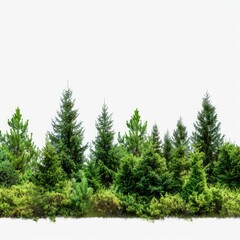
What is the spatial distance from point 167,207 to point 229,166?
6135mm

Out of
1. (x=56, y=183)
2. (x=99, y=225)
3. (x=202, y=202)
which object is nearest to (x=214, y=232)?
(x=202, y=202)

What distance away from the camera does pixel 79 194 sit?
13531 mm

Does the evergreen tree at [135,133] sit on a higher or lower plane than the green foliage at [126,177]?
higher

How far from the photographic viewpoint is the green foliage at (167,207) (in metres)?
13.6

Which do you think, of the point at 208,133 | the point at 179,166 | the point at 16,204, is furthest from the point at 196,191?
the point at 208,133

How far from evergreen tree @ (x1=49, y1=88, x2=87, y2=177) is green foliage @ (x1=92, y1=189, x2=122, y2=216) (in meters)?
8.35

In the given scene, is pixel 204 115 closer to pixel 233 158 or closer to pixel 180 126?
pixel 180 126

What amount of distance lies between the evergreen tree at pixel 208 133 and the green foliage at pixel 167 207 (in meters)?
13.0

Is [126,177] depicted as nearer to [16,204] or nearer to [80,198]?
[80,198]

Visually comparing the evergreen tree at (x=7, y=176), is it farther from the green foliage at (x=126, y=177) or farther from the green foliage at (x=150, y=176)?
the green foliage at (x=150, y=176)

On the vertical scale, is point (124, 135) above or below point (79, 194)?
above

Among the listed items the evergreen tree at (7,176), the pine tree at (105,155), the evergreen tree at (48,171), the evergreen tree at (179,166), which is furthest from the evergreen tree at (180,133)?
the evergreen tree at (48,171)

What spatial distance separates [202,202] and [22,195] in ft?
22.6

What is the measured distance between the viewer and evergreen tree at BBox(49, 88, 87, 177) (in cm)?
2236
